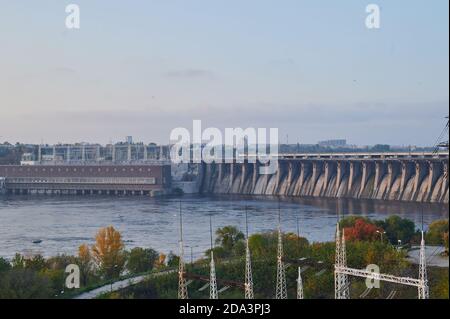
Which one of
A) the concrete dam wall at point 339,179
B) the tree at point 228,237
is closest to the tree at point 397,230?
the tree at point 228,237

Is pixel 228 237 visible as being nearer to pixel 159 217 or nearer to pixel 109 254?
pixel 109 254

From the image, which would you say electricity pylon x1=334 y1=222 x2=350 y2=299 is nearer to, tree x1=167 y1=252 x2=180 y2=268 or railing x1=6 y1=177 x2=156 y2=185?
tree x1=167 y1=252 x2=180 y2=268

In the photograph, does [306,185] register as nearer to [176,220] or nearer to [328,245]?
[176,220]

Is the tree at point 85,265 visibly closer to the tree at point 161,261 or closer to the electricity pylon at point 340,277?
the tree at point 161,261

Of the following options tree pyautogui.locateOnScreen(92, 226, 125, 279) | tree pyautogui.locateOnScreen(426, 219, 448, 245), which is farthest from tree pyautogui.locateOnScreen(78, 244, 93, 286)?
tree pyautogui.locateOnScreen(426, 219, 448, 245)

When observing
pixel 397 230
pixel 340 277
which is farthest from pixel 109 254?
pixel 397 230
